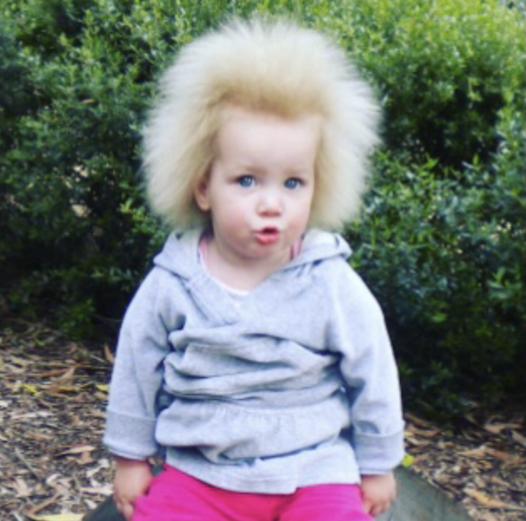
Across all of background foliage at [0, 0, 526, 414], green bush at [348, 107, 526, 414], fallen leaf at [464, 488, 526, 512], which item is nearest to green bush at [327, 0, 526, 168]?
background foliage at [0, 0, 526, 414]

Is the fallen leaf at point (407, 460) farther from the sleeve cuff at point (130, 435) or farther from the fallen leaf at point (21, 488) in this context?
the sleeve cuff at point (130, 435)

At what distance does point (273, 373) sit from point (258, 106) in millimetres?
709

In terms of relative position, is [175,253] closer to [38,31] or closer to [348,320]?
[348,320]

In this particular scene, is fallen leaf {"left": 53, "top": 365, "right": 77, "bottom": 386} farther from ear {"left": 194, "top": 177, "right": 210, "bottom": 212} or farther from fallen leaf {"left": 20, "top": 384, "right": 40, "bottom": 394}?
ear {"left": 194, "top": 177, "right": 210, "bottom": 212}

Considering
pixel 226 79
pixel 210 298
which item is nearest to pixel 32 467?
pixel 210 298

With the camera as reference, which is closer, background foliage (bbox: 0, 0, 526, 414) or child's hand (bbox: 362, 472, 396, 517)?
child's hand (bbox: 362, 472, 396, 517)

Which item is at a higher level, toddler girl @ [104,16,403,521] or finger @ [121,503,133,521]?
toddler girl @ [104,16,403,521]

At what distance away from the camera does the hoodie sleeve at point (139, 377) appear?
125 inches

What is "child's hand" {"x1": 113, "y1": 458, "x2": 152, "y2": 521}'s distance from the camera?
10.8ft

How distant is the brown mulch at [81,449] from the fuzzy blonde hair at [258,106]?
1751 millimetres

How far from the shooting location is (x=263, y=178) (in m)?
3.02

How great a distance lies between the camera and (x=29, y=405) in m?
5.27

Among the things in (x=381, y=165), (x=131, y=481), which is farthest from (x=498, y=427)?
(x=131, y=481)

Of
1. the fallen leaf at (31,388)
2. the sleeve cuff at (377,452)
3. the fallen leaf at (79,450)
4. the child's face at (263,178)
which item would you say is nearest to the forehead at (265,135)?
the child's face at (263,178)
